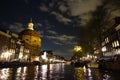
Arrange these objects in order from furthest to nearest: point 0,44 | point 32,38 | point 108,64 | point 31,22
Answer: point 31,22
point 32,38
point 0,44
point 108,64

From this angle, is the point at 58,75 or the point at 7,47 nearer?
the point at 58,75

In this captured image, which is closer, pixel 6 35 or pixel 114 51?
pixel 114 51

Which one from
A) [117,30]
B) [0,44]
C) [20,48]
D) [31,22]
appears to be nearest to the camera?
[117,30]

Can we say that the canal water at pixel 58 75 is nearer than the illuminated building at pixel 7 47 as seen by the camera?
Yes

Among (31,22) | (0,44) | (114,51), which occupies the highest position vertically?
(31,22)

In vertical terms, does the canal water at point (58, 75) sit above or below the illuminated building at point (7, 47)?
below

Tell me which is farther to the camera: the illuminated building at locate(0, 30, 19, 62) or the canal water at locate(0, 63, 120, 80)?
the illuminated building at locate(0, 30, 19, 62)

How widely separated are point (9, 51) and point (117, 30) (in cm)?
4985

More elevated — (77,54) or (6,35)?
(6,35)

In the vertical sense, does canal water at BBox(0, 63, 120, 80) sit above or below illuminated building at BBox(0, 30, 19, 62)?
below

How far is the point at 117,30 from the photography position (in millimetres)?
53781

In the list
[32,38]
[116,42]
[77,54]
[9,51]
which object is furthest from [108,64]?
[32,38]

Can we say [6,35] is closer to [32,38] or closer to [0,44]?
[0,44]

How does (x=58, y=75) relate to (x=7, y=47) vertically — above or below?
below
